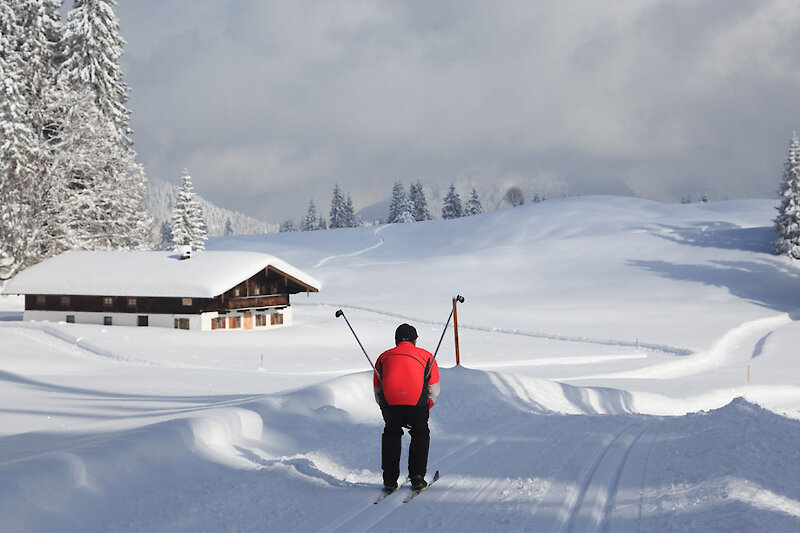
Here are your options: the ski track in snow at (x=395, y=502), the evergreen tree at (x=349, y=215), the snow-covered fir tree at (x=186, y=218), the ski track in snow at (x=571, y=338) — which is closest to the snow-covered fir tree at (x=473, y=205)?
the evergreen tree at (x=349, y=215)

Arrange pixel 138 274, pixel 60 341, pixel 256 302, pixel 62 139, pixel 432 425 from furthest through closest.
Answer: pixel 62 139 < pixel 256 302 < pixel 138 274 < pixel 60 341 < pixel 432 425

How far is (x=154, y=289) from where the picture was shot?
37938 millimetres

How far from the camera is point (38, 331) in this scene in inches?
1389

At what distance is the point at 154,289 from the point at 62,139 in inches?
571

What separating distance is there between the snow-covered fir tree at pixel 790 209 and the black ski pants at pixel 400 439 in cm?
6323

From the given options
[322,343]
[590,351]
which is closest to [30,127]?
[322,343]

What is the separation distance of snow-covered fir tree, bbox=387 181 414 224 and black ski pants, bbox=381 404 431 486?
395 feet

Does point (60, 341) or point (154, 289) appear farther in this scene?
point (154, 289)

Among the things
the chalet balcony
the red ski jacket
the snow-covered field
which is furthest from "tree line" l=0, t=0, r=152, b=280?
the red ski jacket

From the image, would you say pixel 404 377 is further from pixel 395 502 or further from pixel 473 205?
pixel 473 205

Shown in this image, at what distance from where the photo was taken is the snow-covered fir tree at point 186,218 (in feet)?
233

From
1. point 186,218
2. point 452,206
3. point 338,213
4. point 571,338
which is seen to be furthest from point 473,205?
point 571,338

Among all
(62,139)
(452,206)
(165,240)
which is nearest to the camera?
(62,139)

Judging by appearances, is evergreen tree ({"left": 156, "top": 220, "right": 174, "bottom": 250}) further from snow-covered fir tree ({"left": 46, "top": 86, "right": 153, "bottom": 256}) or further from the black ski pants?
the black ski pants
